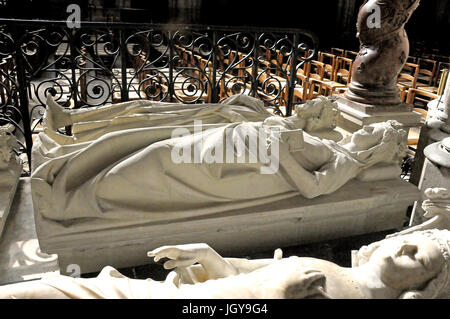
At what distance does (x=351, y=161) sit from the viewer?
2.65m

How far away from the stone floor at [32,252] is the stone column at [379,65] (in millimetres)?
1486

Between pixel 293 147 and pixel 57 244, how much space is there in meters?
1.45

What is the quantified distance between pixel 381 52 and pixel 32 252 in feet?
10.5

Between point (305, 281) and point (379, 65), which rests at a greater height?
point (379, 65)

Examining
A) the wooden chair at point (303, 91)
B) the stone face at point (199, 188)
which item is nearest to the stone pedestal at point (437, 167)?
the stone face at point (199, 188)

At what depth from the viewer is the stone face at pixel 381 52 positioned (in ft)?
11.6

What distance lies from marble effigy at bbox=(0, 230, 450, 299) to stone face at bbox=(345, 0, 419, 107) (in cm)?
242

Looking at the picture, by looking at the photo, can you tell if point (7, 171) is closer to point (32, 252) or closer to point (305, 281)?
point (32, 252)

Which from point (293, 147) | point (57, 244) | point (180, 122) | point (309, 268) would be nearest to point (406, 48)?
point (293, 147)

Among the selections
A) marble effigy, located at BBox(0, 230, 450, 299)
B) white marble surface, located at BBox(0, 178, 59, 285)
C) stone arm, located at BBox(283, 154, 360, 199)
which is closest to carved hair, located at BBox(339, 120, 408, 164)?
stone arm, located at BBox(283, 154, 360, 199)

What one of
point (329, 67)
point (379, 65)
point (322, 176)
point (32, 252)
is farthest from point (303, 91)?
point (32, 252)

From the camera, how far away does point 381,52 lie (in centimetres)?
365

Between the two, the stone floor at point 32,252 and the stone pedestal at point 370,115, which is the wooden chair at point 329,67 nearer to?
the stone pedestal at point 370,115

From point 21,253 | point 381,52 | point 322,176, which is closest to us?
point 21,253
